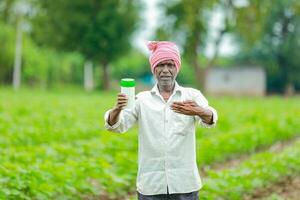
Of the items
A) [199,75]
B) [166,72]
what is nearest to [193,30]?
[199,75]

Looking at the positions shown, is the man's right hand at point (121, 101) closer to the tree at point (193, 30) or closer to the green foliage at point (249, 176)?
the green foliage at point (249, 176)

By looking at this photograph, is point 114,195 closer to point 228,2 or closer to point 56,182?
point 56,182

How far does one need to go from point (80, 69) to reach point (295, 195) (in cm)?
6430

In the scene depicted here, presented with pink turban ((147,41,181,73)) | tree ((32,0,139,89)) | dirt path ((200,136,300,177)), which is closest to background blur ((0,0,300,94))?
tree ((32,0,139,89))

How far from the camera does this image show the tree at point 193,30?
4221cm

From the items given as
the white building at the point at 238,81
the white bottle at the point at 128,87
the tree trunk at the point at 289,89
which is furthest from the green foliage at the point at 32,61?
the white bottle at the point at 128,87

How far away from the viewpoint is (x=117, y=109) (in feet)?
13.2

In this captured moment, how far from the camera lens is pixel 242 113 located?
21531mm

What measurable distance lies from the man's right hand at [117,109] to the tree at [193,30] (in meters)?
37.2

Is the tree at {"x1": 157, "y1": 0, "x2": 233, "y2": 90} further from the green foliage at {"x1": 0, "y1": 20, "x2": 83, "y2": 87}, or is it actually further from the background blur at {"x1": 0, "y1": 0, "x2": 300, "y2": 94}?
the green foliage at {"x1": 0, "y1": 20, "x2": 83, "y2": 87}

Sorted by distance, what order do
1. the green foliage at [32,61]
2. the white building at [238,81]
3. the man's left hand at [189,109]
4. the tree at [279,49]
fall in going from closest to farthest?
the man's left hand at [189,109] → the green foliage at [32,61] → the white building at [238,81] → the tree at [279,49]

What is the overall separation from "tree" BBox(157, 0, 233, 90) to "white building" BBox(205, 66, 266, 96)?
7.06 metres

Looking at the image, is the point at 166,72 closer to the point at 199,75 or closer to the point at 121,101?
the point at 121,101

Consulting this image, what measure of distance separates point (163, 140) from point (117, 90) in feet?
154
